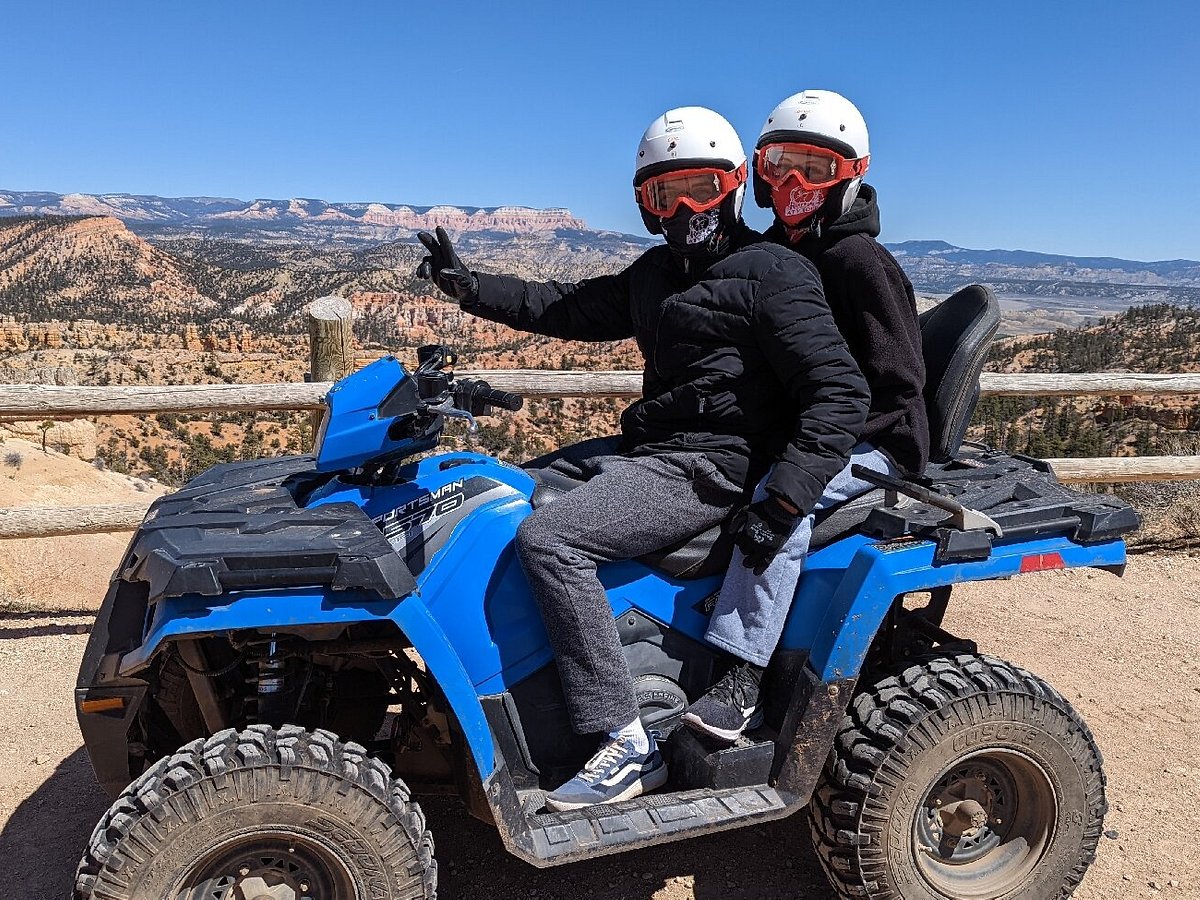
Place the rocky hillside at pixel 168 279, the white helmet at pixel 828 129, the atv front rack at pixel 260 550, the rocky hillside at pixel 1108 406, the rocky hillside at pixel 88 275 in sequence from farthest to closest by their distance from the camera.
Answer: the rocky hillside at pixel 88 275, the rocky hillside at pixel 168 279, the rocky hillside at pixel 1108 406, the white helmet at pixel 828 129, the atv front rack at pixel 260 550

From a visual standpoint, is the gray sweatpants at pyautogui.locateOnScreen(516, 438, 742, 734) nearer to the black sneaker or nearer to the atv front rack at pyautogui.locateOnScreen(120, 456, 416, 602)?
the black sneaker

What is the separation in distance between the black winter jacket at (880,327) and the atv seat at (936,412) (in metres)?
0.12

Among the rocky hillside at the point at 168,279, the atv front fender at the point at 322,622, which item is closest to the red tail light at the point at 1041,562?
the atv front fender at the point at 322,622

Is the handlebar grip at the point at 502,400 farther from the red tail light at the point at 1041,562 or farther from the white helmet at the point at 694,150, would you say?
the red tail light at the point at 1041,562

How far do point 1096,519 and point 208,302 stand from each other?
7785cm

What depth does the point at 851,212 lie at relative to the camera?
10.4 ft

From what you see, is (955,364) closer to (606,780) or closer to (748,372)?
(748,372)

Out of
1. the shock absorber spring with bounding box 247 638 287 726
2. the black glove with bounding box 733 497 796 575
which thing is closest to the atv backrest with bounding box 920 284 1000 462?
the black glove with bounding box 733 497 796 575

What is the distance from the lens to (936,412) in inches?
127

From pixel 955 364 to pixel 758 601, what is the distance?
3.85 feet

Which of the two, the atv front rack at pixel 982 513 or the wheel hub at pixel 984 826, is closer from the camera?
the atv front rack at pixel 982 513

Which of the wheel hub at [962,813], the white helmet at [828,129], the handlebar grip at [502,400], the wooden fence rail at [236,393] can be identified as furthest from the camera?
the wooden fence rail at [236,393]

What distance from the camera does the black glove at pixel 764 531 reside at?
2584mm

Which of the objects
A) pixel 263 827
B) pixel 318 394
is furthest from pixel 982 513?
pixel 318 394
